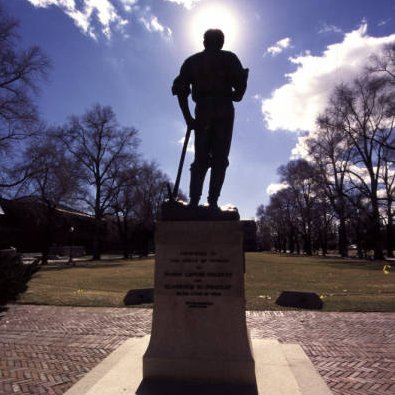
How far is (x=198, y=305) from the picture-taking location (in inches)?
223

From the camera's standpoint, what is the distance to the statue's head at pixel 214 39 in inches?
263

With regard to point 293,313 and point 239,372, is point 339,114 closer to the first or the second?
point 293,313

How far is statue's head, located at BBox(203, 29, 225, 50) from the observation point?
6.69 metres

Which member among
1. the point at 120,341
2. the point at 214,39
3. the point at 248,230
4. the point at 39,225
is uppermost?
the point at 39,225

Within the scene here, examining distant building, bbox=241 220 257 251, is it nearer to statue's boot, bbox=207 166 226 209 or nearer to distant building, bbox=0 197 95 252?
statue's boot, bbox=207 166 226 209

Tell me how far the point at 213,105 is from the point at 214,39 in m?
1.05

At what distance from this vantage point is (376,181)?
43.8 metres

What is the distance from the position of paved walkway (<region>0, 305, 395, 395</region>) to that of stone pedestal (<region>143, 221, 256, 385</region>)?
1434mm

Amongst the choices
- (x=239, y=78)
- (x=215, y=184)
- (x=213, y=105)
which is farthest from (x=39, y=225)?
(x=239, y=78)

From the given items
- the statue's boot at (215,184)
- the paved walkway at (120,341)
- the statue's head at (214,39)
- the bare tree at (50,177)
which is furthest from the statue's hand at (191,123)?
the bare tree at (50,177)

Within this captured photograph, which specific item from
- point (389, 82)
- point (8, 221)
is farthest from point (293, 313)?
point (8, 221)

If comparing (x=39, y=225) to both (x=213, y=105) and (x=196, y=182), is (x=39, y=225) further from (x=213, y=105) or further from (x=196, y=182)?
(x=213, y=105)

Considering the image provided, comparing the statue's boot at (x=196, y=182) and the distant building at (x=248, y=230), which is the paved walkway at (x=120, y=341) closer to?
the distant building at (x=248, y=230)

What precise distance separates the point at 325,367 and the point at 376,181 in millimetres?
40406
